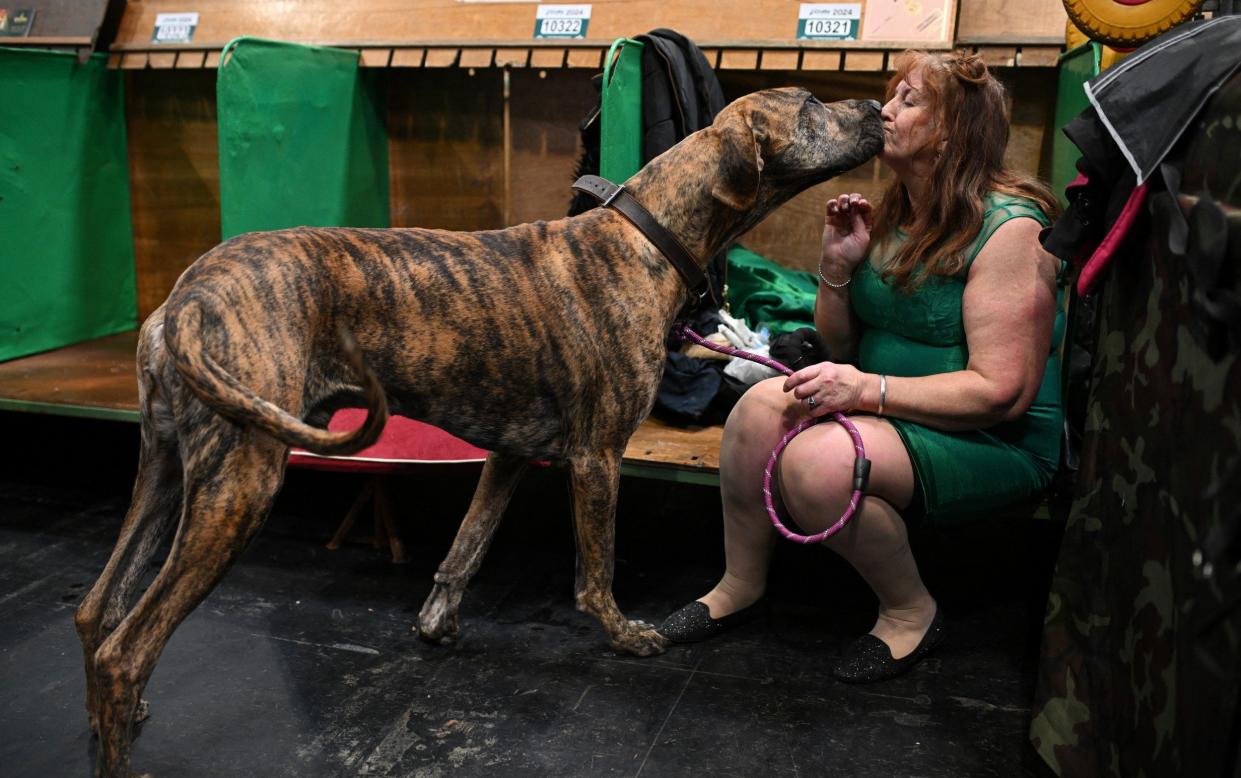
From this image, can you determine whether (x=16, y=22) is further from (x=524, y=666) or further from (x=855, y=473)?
(x=855, y=473)

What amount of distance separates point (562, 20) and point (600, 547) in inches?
71.0

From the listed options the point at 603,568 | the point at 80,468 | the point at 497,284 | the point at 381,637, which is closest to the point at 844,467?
the point at 603,568

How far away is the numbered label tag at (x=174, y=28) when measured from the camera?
368 centimetres

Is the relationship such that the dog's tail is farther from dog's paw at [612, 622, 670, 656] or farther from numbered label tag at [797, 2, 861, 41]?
numbered label tag at [797, 2, 861, 41]

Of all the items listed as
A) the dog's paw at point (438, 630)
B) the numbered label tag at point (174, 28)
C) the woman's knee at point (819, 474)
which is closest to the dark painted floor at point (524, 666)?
the dog's paw at point (438, 630)

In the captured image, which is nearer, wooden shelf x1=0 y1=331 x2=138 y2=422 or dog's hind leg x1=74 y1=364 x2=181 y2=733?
dog's hind leg x1=74 y1=364 x2=181 y2=733

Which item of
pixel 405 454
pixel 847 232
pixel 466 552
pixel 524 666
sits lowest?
pixel 524 666

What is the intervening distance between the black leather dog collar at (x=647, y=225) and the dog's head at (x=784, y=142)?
12 centimetres

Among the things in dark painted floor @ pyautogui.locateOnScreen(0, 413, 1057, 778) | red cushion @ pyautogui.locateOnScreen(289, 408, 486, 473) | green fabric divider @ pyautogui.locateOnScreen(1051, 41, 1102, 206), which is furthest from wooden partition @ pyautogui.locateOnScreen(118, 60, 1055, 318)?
red cushion @ pyautogui.locateOnScreen(289, 408, 486, 473)

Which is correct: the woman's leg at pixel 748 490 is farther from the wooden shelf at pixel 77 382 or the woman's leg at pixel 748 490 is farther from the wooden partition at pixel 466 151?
the wooden shelf at pixel 77 382

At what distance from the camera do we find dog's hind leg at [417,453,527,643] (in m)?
2.40

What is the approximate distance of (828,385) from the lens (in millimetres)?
2107

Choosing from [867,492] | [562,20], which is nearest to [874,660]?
[867,492]

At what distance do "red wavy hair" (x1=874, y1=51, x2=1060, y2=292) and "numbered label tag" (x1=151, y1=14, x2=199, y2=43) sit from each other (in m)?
2.56
